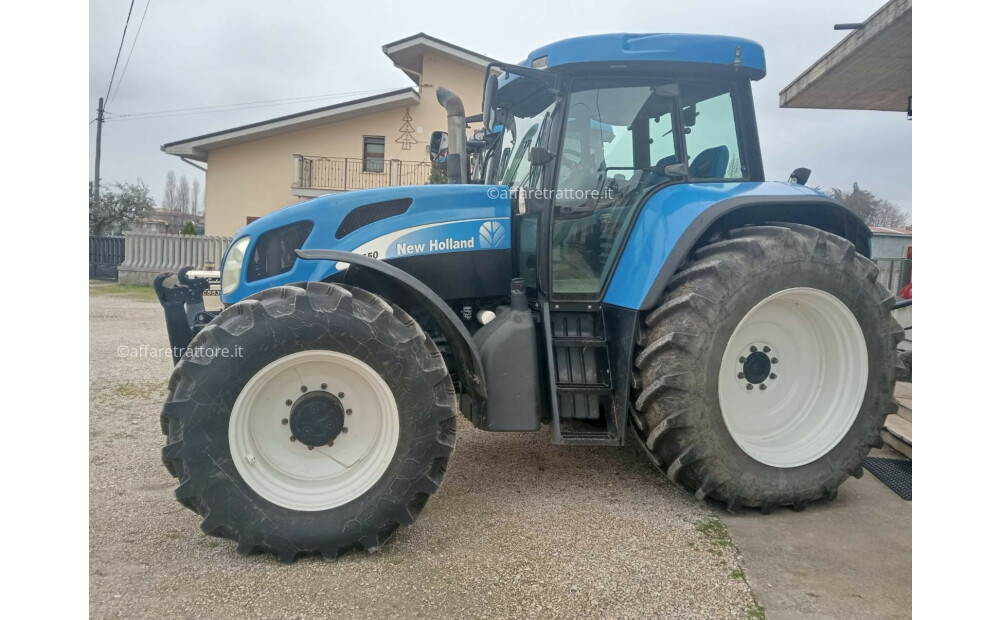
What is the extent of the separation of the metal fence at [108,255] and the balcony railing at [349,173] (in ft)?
16.2

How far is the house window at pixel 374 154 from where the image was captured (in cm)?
1862

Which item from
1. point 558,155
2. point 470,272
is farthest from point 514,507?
point 558,155

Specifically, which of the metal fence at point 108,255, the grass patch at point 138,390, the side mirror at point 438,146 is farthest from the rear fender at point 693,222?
the metal fence at point 108,255

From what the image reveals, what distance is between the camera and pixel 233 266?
10.6 ft

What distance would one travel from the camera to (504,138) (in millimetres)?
3801

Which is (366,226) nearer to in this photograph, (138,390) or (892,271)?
(138,390)

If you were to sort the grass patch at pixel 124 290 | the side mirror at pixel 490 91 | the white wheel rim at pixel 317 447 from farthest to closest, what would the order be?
the grass patch at pixel 124 290 → the side mirror at pixel 490 91 → the white wheel rim at pixel 317 447

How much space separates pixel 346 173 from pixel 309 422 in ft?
55.6

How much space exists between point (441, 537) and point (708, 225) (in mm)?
1975

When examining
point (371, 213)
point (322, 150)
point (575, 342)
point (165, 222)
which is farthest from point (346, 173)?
point (575, 342)

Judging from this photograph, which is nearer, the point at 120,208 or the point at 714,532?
the point at 714,532

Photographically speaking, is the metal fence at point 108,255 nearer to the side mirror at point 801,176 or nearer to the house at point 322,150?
the house at point 322,150

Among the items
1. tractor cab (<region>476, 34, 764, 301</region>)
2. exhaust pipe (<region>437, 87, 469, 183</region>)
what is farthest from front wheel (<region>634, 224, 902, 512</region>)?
→ exhaust pipe (<region>437, 87, 469, 183</region>)
